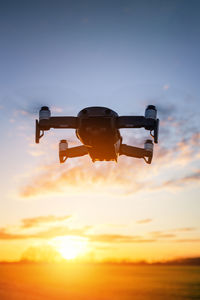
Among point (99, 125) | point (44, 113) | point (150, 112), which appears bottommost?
point (99, 125)

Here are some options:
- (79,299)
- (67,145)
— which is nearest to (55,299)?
(79,299)

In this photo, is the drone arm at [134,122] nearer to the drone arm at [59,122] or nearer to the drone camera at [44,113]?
the drone arm at [59,122]

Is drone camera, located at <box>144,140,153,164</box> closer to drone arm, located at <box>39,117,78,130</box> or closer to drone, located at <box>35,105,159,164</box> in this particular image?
drone, located at <box>35,105,159,164</box>

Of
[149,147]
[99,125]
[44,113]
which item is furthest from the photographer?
[149,147]

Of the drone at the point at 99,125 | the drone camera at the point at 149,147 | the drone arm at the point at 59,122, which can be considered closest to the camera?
the drone at the point at 99,125

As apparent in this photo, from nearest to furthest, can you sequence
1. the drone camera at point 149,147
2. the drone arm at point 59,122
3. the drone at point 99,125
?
1. the drone at point 99,125
2. the drone arm at point 59,122
3. the drone camera at point 149,147

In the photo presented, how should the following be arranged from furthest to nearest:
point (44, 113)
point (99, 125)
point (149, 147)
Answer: point (149, 147), point (44, 113), point (99, 125)

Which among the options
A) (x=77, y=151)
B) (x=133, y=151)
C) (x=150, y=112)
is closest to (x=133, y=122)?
(x=150, y=112)

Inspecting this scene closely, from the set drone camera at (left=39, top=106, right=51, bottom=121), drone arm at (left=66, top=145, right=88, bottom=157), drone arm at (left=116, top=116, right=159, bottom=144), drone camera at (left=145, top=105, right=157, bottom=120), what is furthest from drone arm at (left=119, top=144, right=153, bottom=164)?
drone camera at (left=39, top=106, right=51, bottom=121)

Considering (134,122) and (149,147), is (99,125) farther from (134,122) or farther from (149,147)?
(149,147)

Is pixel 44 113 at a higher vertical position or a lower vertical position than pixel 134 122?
higher

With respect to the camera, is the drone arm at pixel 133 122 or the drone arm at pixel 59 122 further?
the drone arm at pixel 59 122

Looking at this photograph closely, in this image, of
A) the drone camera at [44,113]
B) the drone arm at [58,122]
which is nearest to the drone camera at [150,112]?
the drone arm at [58,122]
